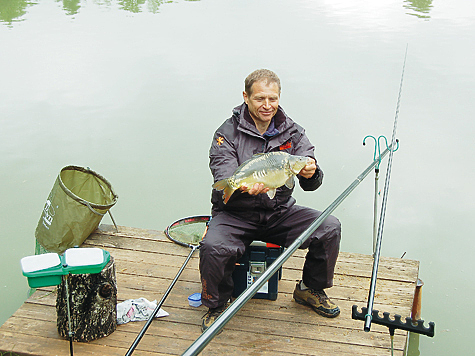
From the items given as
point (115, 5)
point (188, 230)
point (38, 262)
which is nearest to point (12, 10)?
point (115, 5)

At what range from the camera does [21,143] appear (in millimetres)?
5531

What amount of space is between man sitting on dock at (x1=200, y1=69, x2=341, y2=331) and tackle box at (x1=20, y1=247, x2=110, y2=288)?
17.7 inches

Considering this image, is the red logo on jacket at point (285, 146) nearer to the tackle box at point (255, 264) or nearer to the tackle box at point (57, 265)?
the tackle box at point (255, 264)

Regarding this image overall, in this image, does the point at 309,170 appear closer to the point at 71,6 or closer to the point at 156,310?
the point at 156,310

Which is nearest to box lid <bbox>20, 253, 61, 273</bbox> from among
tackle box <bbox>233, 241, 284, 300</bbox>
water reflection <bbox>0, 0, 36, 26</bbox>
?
tackle box <bbox>233, 241, 284, 300</bbox>

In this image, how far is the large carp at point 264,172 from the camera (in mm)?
2162

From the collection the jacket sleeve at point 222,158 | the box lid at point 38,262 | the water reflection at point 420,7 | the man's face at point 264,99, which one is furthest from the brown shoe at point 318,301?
the water reflection at point 420,7

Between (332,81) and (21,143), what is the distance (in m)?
3.87

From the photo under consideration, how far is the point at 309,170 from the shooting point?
91.9 inches

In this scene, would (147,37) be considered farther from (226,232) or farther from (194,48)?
(226,232)

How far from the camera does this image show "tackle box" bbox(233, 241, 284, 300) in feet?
8.50

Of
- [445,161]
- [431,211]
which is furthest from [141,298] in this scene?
[445,161]

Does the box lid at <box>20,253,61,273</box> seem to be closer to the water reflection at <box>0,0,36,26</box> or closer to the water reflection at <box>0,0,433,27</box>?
the water reflection at <box>0,0,36,26</box>

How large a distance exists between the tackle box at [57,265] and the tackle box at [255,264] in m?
0.65
